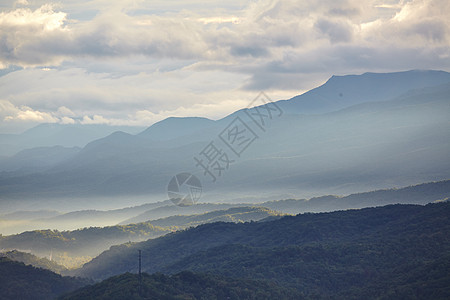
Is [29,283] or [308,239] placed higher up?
[29,283]

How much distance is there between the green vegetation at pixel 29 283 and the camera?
114562 mm

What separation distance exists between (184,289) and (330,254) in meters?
44.2

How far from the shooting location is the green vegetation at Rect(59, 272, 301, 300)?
8756 centimetres

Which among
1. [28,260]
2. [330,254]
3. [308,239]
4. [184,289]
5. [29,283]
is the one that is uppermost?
[28,260]

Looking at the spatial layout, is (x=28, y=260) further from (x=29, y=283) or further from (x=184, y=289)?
(x=184, y=289)

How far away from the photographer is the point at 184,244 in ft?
596

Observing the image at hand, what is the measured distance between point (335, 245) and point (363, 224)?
29071 millimetres

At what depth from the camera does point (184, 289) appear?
308ft

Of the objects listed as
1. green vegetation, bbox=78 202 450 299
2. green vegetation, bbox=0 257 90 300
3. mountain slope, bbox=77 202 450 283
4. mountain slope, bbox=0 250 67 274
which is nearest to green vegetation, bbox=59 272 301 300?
green vegetation, bbox=78 202 450 299

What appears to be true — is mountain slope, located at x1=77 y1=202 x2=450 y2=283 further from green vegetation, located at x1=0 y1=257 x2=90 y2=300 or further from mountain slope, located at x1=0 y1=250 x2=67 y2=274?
green vegetation, located at x1=0 y1=257 x2=90 y2=300

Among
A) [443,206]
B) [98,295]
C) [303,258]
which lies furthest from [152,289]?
[443,206]

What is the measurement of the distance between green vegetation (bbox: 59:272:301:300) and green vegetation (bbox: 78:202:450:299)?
9.88 metres

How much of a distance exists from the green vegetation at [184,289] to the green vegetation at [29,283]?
80.6ft

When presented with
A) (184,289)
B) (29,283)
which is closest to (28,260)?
(29,283)
